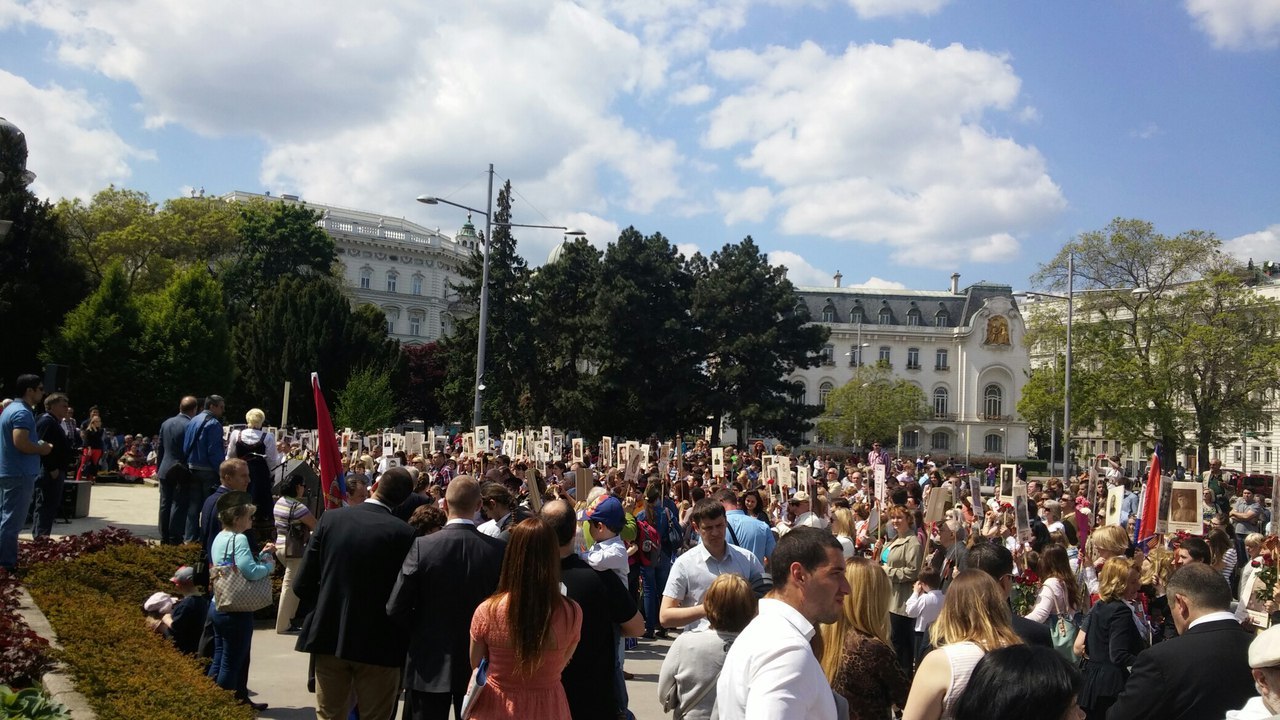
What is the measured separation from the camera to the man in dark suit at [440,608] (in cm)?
542

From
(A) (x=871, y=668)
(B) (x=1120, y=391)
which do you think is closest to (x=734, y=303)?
(B) (x=1120, y=391)

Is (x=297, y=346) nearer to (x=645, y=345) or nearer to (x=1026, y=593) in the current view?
(x=645, y=345)

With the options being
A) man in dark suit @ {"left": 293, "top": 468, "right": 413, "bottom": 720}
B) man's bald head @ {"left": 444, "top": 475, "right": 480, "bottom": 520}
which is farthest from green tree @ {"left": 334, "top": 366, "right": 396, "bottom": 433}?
man's bald head @ {"left": 444, "top": 475, "right": 480, "bottom": 520}

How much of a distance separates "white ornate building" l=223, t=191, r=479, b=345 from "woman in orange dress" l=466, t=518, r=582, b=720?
9333cm

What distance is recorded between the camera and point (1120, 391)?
4350 centimetres

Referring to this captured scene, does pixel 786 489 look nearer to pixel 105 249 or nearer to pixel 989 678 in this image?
pixel 989 678

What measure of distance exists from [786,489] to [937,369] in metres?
90.2

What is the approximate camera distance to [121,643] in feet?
22.9

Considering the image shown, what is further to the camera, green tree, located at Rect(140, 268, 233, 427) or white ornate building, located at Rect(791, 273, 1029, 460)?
white ornate building, located at Rect(791, 273, 1029, 460)

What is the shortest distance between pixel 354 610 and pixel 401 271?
322 feet

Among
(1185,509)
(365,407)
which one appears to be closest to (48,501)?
(1185,509)

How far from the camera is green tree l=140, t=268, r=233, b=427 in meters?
39.7

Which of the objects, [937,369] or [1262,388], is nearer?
[1262,388]

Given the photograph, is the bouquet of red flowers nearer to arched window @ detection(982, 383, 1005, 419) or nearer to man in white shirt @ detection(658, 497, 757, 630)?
man in white shirt @ detection(658, 497, 757, 630)
